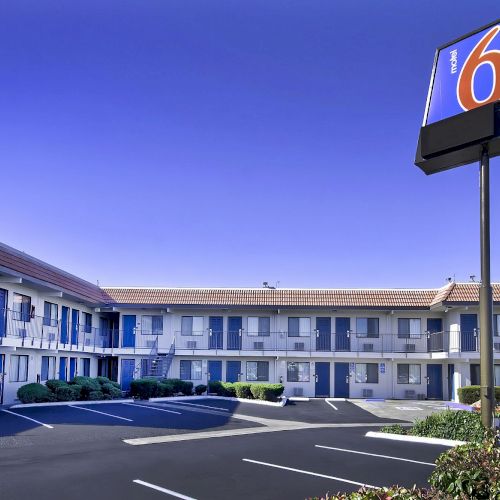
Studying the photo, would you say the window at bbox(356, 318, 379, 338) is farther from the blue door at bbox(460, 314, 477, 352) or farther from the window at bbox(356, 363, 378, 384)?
the blue door at bbox(460, 314, 477, 352)

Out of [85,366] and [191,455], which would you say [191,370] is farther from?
[191,455]

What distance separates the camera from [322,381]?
3753 centimetres

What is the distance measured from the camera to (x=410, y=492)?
571cm

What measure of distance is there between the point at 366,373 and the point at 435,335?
454 cm

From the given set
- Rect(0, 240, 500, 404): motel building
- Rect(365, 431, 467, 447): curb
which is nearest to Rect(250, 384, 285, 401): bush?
Rect(0, 240, 500, 404): motel building

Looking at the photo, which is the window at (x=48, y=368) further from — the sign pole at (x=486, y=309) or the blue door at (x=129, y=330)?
the sign pole at (x=486, y=309)

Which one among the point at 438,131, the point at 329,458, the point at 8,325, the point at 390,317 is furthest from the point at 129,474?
the point at 390,317

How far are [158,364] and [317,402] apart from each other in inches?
382

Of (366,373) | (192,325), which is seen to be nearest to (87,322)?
(192,325)

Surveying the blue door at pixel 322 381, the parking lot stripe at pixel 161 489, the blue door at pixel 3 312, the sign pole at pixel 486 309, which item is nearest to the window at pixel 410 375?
the blue door at pixel 322 381

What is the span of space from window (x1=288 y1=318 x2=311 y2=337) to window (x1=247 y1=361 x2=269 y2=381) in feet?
7.79

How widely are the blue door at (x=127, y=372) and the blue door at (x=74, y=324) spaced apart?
4328 mm

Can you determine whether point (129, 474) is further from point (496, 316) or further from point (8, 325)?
point (496, 316)

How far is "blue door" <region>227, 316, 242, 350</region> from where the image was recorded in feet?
124
